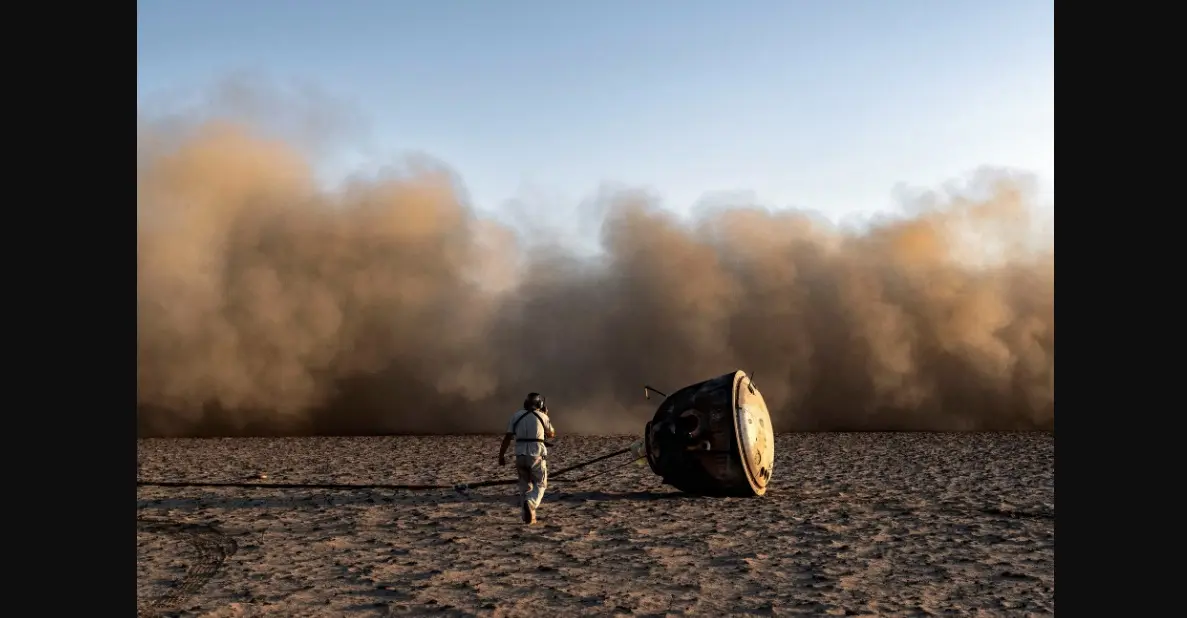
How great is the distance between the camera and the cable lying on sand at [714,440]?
12.2 metres

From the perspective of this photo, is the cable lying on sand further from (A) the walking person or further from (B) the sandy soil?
(A) the walking person

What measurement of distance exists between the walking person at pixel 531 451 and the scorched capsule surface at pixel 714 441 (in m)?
2.03

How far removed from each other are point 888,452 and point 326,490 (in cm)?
1318

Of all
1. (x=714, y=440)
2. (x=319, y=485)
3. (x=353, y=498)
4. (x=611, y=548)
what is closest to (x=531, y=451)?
(x=611, y=548)

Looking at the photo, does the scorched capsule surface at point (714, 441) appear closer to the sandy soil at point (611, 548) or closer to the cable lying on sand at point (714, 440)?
the cable lying on sand at point (714, 440)

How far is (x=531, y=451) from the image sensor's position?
36.8 ft

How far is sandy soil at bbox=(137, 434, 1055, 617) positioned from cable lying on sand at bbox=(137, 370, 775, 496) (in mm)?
345

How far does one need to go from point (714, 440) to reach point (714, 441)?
0.02 metres

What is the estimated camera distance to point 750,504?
12391 mm

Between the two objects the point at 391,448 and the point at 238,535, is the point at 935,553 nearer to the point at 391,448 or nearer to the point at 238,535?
the point at 238,535

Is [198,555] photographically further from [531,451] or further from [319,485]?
[319,485]

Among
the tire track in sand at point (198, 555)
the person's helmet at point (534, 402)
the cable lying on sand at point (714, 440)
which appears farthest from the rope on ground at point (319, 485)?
the tire track in sand at point (198, 555)

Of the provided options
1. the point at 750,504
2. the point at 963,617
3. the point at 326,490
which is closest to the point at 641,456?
the point at 750,504

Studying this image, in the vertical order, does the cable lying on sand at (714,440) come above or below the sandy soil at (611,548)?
above
